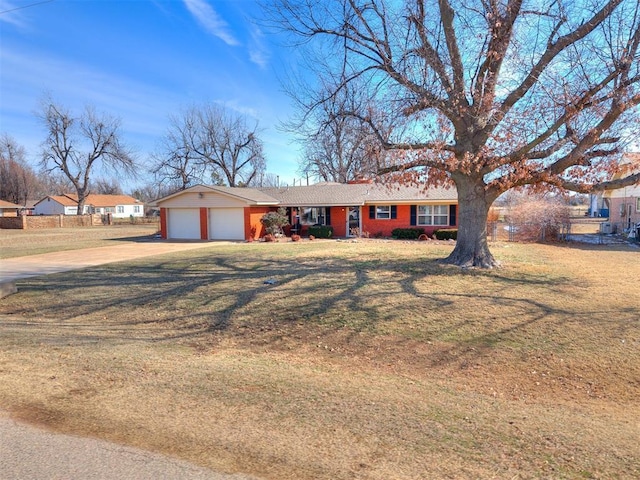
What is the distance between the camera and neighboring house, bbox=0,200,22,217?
196 feet

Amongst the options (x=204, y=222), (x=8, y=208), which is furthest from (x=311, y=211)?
(x=8, y=208)

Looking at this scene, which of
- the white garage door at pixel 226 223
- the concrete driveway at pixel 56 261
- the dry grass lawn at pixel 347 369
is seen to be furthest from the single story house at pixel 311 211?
the dry grass lawn at pixel 347 369

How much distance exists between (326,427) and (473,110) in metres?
9.77

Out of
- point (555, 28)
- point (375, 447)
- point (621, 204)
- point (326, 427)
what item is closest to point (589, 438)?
point (375, 447)

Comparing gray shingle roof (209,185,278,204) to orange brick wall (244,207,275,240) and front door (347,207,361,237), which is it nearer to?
orange brick wall (244,207,275,240)

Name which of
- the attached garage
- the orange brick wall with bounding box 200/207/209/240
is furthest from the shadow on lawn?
the orange brick wall with bounding box 200/207/209/240

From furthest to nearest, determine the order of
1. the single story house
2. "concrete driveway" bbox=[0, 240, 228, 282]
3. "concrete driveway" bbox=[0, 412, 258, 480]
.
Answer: the single story house < "concrete driveway" bbox=[0, 240, 228, 282] < "concrete driveway" bbox=[0, 412, 258, 480]

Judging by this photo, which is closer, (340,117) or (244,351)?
(244,351)

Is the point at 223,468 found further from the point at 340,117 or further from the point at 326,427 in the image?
the point at 340,117

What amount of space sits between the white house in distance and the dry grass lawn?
A: 212ft

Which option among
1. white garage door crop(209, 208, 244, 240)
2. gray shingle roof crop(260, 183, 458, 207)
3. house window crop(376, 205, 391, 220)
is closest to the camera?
gray shingle roof crop(260, 183, 458, 207)

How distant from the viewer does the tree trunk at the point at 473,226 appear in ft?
39.0

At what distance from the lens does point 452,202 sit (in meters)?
23.3

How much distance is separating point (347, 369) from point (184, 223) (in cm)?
2308
